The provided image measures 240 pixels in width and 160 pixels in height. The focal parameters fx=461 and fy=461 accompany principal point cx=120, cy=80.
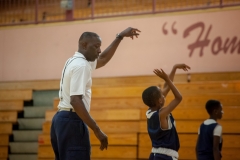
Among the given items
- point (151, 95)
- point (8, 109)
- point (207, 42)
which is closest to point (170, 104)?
point (151, 95)

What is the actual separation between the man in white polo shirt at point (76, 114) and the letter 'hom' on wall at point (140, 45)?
440cm

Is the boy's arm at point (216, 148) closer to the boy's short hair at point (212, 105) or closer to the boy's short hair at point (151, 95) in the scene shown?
the boy's short hair at point (212, 105)

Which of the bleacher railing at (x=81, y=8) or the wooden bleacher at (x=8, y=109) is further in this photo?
the bleacher railing at (x=81, y=8)

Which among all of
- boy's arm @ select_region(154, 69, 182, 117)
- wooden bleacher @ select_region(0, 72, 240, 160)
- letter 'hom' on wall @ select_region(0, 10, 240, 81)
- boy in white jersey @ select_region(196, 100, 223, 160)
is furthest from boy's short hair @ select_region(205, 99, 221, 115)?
letter 'hom' on wall @ select_region(0, 10, 240, 81)

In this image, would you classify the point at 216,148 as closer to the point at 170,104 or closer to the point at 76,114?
the point at 170,104

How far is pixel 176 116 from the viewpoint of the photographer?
21.2 feet

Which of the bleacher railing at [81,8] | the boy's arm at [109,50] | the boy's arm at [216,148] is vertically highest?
the bleacher railing at [81,8]

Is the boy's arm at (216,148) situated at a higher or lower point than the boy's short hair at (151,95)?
lower

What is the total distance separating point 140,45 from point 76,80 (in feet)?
15.9

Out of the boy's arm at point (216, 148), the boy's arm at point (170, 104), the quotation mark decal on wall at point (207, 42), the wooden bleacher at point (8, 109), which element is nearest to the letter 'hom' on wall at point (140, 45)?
the quotation mark decal on wall at point (207, 42)

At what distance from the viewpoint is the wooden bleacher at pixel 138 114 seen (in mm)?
6227

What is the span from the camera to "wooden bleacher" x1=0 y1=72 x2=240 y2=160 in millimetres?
6227

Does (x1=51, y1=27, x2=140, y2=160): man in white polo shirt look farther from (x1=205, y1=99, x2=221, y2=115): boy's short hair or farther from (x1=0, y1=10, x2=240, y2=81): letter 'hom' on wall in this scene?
(x1=0, y1=10, x2=240, y2=81): letter 'hom' on wall

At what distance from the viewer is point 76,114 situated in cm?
320
